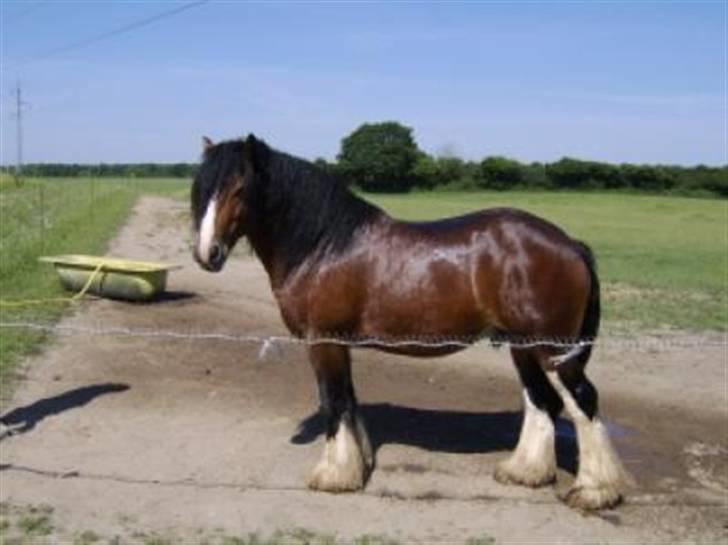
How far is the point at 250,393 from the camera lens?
29.5 feet

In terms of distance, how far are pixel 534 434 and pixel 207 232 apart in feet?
8.11

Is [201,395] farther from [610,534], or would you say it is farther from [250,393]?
[610,534]

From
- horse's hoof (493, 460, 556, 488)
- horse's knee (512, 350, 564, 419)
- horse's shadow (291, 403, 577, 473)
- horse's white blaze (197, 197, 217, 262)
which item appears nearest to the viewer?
horse's white blaze (197, 197, 217, 262)

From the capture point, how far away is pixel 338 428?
6547mm

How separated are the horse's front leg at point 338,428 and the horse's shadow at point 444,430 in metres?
0.78

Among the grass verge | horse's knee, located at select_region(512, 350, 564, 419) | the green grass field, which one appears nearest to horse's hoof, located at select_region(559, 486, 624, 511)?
horse's knee, located at select_region(512, 350, 564, 419)

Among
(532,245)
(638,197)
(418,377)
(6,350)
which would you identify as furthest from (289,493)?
(638,197)

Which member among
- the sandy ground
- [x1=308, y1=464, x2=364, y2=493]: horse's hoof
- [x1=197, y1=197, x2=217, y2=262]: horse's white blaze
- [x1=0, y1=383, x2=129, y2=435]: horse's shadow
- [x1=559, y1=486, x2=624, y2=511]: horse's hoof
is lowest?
[x1=0, y1=383, x2=129, y2=435]: horse's shadow

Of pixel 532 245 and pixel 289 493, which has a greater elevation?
pixel 532 245

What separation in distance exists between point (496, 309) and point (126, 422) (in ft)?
10.6

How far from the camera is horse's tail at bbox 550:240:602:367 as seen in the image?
6.17m

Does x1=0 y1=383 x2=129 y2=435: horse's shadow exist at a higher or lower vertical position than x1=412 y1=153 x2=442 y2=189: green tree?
higher

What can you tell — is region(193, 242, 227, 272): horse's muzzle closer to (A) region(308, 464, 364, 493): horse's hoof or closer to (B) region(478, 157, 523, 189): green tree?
(A) region(308, 464, 364, 493): horse's hoof

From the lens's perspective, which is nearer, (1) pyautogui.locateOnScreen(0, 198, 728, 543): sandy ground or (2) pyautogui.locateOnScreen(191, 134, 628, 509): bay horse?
(1) pyautogui.locateOnScreen(0, 198, 728, 543): sandy ground
